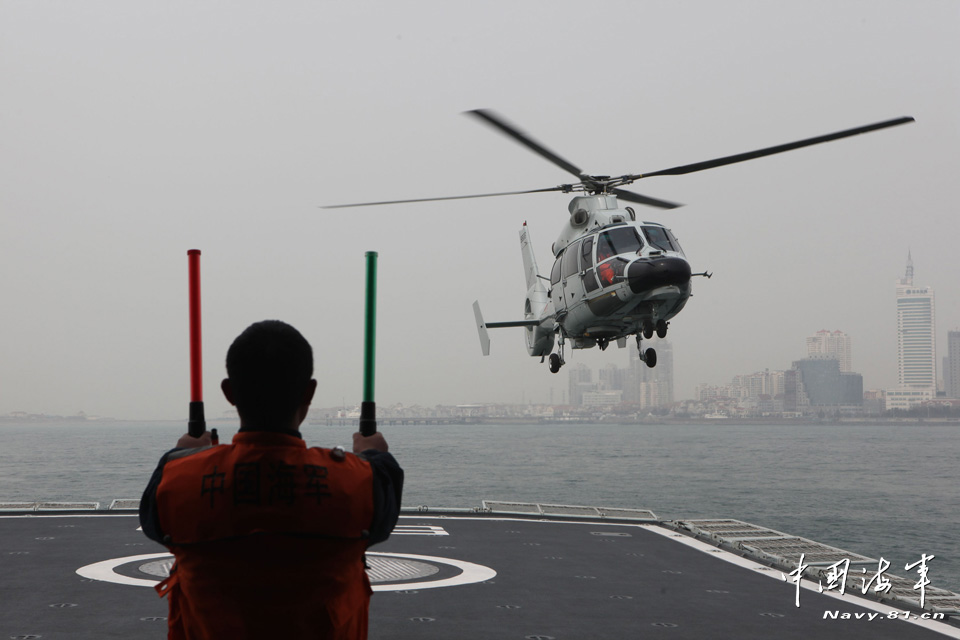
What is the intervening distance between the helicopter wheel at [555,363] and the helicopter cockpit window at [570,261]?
2616 millimetres

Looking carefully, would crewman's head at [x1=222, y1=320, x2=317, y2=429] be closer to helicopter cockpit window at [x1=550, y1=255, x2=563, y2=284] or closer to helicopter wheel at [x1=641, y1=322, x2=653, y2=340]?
helicopter wheel at [x1=641, y1=322, x2=653, y2=340]

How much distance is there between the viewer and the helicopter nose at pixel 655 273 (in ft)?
59.3

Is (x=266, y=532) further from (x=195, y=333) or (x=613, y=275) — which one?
(x=613, y=275)

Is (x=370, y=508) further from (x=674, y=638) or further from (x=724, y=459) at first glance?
(x=724, y=459)

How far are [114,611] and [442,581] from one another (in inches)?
236

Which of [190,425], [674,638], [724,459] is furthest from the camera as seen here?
[724,459]

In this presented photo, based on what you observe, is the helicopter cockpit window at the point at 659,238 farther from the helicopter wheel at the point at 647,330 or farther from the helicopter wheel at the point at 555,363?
the helicopter wheel at the point at 555,363

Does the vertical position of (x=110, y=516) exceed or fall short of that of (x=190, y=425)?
it falls short

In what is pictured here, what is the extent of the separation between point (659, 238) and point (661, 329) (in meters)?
2.04

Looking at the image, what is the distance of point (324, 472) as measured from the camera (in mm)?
2854

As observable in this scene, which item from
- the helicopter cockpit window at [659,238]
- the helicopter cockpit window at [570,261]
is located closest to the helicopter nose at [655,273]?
the helicopter cockpit window at [659,238]

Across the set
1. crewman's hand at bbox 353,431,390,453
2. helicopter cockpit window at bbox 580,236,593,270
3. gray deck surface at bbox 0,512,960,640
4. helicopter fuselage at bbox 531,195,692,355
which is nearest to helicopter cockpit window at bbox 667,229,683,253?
helicopter fuselage at bbox 531,195,692,355

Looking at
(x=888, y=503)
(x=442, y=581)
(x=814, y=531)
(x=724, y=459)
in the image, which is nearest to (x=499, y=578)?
(x=442, y=581)

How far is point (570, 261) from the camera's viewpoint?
2089 centimetres
